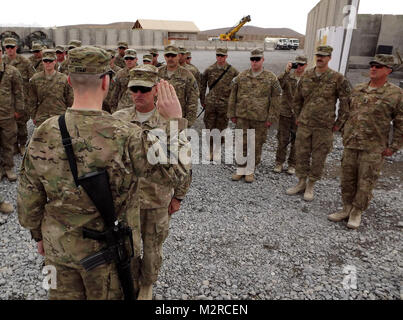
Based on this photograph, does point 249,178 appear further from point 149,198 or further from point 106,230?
point 106,230

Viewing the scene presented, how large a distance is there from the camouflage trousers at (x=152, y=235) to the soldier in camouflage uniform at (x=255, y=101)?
3.17m

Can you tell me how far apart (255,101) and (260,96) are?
12 cm

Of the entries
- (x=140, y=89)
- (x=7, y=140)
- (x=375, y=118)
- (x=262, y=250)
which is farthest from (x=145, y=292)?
(x=7, y=140)

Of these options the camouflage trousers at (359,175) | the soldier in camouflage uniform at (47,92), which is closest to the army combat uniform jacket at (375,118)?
the camouflage trousers at (359,175)

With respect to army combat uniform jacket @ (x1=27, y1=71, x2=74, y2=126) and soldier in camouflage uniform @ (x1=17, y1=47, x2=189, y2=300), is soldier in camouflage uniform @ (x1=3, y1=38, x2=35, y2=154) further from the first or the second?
soldier in camouflage uniform @ (x1=17, y1=47, x2=189, y2=300)

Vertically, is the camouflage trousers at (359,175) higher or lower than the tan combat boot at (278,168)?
higher

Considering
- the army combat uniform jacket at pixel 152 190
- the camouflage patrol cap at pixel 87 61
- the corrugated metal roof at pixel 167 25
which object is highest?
the corrugated metal roof at pixel 167 25

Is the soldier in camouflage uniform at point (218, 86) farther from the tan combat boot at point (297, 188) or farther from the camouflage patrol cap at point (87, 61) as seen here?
the camouflage patrol cap at point (87, 61)

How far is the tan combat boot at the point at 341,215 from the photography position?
4410mm

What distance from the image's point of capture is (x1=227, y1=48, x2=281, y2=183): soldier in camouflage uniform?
542cm

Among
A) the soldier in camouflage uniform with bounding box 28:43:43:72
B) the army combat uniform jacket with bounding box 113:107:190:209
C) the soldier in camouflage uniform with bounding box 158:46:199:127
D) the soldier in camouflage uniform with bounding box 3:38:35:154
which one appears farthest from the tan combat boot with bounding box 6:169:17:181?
the army combat uniform jacket with bounding box 113:107:190:209

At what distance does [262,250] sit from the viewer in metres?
3.71

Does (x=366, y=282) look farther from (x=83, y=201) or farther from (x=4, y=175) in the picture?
(x=4, y=175)
